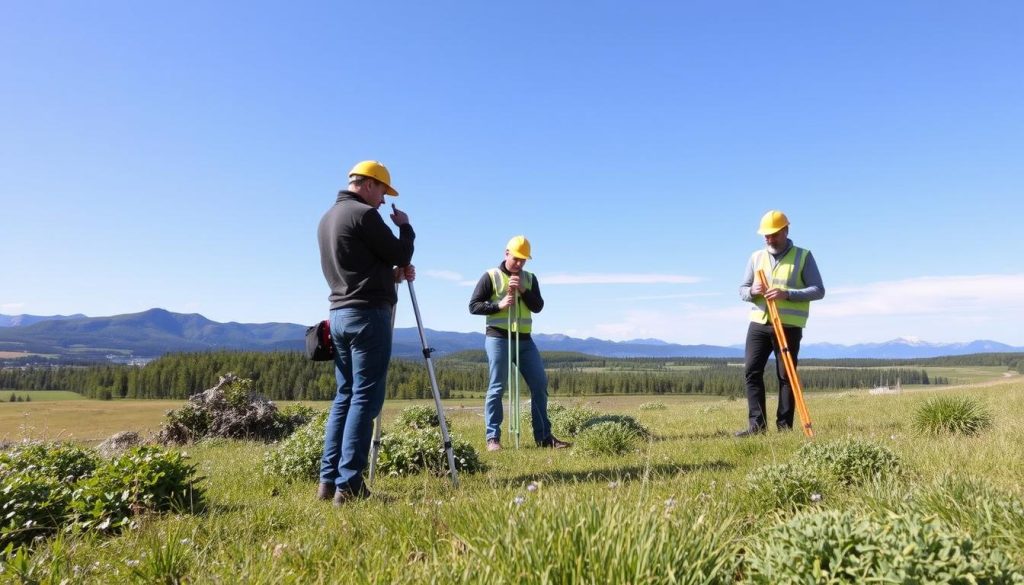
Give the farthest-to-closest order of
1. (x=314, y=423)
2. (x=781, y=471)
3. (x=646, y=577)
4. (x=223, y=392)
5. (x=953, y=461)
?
1. (x=223, y=392)
2. (x=314, y=423)
3. (x=953, y=461)
4. (x=781, y=471)
5. (x=646, y=577)

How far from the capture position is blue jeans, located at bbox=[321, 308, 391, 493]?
208 inches

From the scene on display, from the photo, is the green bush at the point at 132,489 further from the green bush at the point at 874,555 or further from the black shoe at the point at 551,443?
the black shoe at the point at 551,443

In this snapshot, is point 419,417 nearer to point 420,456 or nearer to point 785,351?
point 420,456

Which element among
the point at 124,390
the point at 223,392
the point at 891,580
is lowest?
the point at 124,390

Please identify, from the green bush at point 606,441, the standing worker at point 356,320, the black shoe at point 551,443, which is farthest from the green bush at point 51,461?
the black shoe at point 551,443

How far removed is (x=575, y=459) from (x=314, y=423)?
13.1ft

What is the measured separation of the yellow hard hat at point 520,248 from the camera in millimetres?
9117

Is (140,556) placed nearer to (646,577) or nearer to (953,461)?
(646,577)

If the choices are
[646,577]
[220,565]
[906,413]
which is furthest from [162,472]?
[906,413]

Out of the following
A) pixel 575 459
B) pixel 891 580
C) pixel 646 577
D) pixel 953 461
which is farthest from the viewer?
pixel 575 459

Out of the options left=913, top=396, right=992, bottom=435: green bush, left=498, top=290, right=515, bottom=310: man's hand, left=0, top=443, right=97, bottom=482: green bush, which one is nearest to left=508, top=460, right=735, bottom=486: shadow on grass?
left=498, top=290, right=515, bottom=310: man's hand

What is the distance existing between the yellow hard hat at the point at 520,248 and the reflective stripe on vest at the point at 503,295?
28 cm

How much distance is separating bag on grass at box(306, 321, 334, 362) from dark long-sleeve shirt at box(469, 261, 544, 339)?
12.1 ft

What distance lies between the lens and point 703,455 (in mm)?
6816
